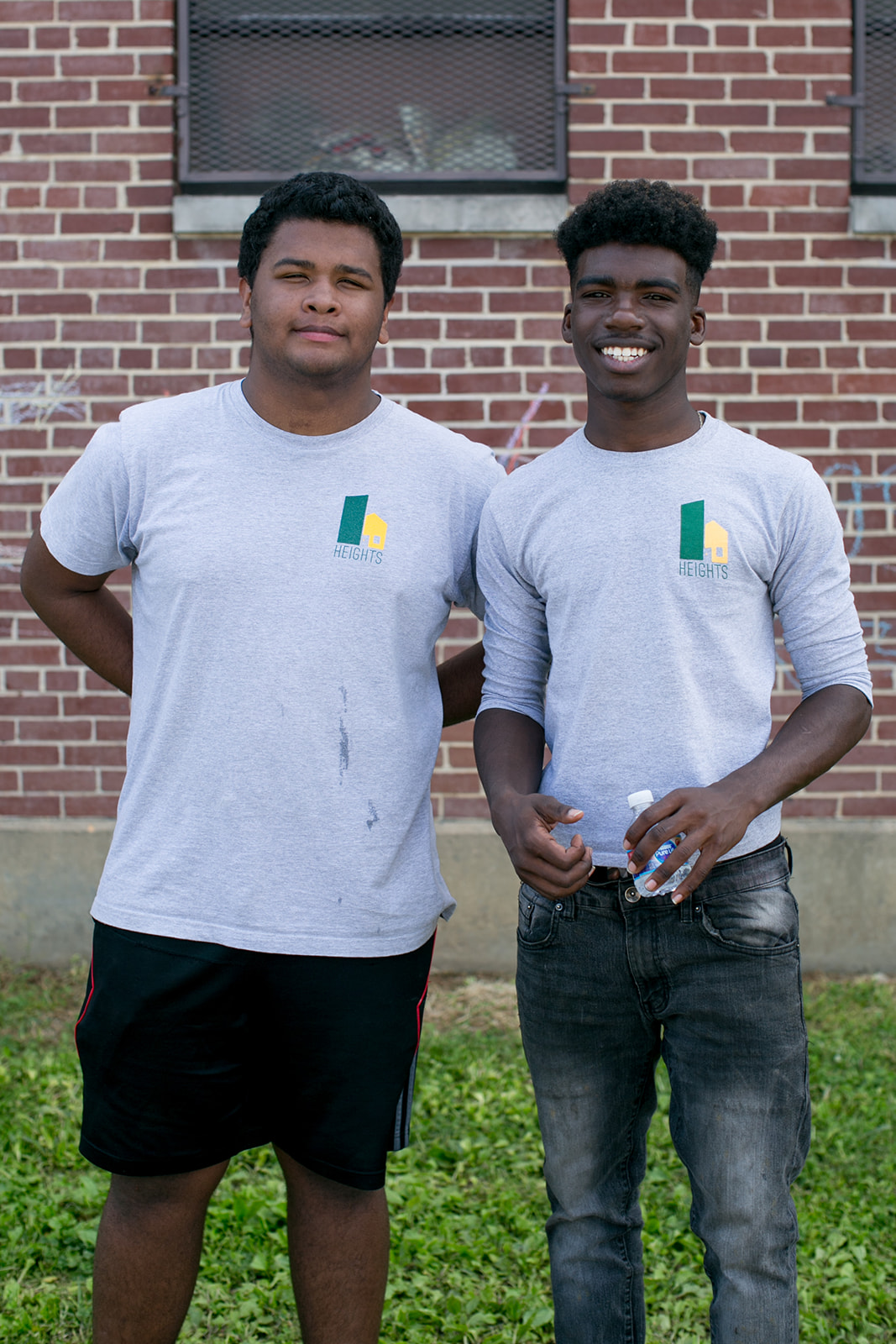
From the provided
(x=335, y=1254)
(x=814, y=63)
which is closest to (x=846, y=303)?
(x=814, y=63)

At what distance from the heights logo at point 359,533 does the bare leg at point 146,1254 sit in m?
1.15

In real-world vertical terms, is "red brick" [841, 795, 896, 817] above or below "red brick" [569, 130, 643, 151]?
below

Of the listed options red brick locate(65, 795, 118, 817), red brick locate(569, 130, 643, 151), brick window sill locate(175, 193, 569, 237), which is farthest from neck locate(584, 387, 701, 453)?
red brick locate(65, 795, 118, 817)

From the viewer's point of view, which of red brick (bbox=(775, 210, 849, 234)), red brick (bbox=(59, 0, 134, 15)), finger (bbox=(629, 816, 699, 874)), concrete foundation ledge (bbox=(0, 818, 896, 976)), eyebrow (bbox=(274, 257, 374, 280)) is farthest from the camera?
concrete foundation ledge (bbox=(0, 818, 896, 976))

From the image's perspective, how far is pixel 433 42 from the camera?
15.5 ft

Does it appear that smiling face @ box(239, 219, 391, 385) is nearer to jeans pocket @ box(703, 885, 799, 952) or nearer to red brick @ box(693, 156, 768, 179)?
jeans pocket @ box(703, 885, 799, 952)

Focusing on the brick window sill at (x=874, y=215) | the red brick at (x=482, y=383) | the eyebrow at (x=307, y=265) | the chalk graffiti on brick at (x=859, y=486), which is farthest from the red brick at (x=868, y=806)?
the eyebrow at (x=307, y=265)

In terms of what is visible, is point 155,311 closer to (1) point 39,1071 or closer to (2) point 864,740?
(1) point 39,1071

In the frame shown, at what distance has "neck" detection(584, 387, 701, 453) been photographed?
2127mm

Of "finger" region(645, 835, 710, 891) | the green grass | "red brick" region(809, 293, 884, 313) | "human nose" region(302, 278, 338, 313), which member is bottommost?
the green grass

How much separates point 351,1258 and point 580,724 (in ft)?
3.56

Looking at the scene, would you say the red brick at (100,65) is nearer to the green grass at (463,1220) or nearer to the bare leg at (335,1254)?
the green grass at (463,1220)

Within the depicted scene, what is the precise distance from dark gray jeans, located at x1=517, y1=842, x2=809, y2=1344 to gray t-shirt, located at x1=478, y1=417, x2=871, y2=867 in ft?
0.45

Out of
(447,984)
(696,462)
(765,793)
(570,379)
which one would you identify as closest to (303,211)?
(696,462)
